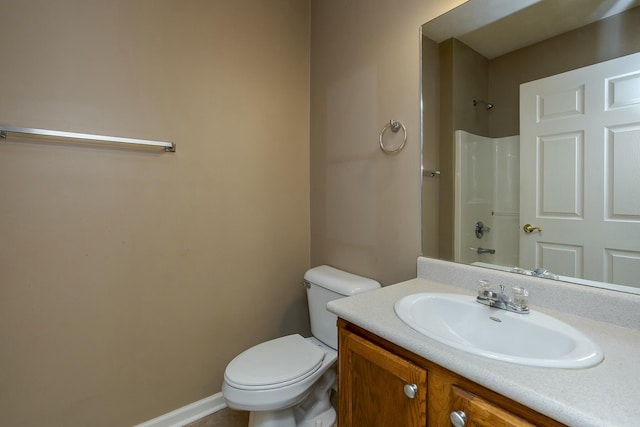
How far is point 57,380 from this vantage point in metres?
1.22

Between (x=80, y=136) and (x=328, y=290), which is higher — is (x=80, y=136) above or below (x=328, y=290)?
above

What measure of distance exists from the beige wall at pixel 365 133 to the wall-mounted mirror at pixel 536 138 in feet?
0.24

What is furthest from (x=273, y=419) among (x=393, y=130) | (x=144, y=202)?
(x=393, y=130)

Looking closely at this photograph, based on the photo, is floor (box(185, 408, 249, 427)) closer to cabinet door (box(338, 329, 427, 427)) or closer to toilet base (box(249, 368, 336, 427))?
toilet base (box(249, 368, 336, 427))

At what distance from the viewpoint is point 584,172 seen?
0.89 metres

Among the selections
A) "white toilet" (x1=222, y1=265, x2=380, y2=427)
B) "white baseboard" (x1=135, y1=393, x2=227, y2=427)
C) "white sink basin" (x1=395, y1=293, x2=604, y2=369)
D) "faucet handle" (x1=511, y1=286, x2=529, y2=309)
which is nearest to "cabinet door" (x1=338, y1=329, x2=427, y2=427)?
"white sink basin" (x1=395, y1=293, x2=604, y2=369)

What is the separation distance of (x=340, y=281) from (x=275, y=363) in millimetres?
469

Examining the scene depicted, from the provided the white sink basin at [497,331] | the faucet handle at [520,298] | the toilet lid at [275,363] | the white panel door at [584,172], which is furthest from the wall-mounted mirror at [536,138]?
the toilet lid at [275,363]

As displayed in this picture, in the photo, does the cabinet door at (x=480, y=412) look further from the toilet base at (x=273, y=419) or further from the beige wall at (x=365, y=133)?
the toilet base at (x=273, y=419)

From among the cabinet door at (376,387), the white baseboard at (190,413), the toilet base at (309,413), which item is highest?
the cabinet door at (376,387)

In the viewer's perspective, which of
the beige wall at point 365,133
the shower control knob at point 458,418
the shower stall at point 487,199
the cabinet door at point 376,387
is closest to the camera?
the shower control knob at point 458,418

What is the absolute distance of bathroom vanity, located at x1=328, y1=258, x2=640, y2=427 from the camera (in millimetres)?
519

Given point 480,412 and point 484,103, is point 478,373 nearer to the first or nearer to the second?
point 480,412

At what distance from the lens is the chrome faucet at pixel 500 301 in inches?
34.7
